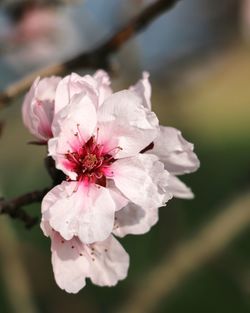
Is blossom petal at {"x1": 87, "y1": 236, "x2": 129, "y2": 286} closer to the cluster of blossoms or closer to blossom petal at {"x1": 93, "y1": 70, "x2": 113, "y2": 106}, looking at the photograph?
the cluster of blossoms

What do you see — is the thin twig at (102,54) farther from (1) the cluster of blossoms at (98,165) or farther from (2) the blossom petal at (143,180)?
(2) the blossom petal at (143,180)

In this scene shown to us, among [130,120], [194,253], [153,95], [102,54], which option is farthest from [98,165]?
[153,95]

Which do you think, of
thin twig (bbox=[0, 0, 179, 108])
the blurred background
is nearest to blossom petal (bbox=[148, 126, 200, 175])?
thin twig (bbox=[0, 0, 179, 108])

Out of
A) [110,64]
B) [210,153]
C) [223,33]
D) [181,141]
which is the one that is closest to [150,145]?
[181,141]

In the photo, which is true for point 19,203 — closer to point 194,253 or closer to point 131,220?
point 131,220

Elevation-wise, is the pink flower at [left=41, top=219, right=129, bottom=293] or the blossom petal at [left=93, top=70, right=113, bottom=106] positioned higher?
the blossom petal at [left=93, top=70, right=113, bottom=106]

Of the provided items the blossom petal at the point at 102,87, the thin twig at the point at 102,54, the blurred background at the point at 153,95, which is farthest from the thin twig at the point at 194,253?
the blossom petal at the point at 102,87
